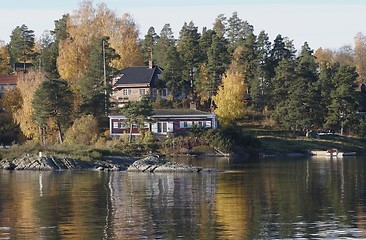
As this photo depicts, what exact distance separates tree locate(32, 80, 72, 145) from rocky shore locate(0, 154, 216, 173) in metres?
13.0

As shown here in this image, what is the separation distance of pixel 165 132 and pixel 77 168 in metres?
26.0

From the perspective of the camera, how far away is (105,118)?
89688mm

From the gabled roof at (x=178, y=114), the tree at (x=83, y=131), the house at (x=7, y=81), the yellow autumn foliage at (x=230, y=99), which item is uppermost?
the house at (x=7, y=81)

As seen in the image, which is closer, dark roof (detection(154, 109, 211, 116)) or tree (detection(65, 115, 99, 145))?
tree (detection(65, 115, 99, 145))

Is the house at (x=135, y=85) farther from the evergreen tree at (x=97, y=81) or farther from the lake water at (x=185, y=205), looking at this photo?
the lake water at (x=185, y=205)

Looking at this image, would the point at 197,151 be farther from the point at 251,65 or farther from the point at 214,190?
the point at 214,190

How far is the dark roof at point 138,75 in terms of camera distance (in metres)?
101

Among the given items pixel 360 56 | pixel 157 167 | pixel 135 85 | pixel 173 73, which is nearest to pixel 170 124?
pixel 173 73

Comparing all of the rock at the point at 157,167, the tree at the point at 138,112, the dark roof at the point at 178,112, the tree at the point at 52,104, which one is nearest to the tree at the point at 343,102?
the dark roof at the point at 178,112

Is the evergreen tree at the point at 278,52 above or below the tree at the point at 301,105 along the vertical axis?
above

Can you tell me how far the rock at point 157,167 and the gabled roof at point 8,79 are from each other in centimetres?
4677

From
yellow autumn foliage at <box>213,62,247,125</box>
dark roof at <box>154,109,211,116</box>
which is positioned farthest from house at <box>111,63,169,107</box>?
dark roof at <box>154,109,211,116</box>

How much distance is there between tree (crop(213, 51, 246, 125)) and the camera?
3605 inches

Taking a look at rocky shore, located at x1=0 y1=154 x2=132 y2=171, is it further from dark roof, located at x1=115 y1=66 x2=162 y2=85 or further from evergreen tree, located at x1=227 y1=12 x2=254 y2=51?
evergreen tree, located at x1=227 y1=12 x2=254 y2=51
